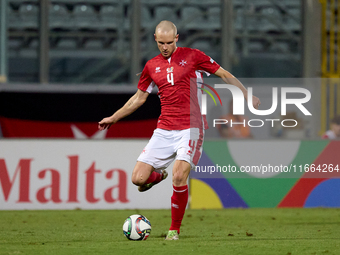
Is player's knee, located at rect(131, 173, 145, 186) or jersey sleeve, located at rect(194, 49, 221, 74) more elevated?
jersey sleeve, located at rect(194, 49, 221, 74)

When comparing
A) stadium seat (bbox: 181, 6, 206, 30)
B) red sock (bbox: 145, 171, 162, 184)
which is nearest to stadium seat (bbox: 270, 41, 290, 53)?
stadium seat (bbox: 181, 6, 206, 30)

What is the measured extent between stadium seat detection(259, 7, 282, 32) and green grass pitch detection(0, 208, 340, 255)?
165 inches

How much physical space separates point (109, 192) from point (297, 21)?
188 inches

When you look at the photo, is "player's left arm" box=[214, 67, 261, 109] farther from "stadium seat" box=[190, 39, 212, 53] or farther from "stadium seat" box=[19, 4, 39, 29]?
"stadium seat" box=[19, 4, 39, 29]

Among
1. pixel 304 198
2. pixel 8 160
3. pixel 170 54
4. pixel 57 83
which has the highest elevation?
pixel 170 54

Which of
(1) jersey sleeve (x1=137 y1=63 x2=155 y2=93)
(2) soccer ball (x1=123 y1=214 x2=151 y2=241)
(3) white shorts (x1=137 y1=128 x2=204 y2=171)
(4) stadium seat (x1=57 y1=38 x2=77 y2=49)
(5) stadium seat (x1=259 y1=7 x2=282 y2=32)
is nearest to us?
(2) soccer ball (x1=123 y1=214 x2=151 y2=241)

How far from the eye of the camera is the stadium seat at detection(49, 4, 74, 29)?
33.3 feet

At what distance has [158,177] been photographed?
512cm

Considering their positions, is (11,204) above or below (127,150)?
below

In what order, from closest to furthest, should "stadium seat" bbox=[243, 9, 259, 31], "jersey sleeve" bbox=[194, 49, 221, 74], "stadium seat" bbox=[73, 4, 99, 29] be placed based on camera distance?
"jersey sleeve" bbox=[194, 49, 221, 74], "stadium seat" bbox=[73, 4, 99, 29], "stadium seat" bbox=[243, 9, 259, 31]

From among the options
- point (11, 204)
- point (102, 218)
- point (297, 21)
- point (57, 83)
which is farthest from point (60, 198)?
point (297, 21)

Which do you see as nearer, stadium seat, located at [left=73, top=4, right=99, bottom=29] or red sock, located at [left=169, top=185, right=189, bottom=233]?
red sock, located at [left=169, top=185, right=189, bottom=233]

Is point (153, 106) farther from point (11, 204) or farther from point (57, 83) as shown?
point (11, 204)

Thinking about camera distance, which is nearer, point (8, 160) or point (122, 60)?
point (8, 160)
